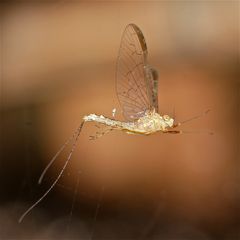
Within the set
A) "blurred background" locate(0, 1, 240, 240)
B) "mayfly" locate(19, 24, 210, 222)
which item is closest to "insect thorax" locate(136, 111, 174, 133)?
"mayfly" locate(19, 24, 210, 222)

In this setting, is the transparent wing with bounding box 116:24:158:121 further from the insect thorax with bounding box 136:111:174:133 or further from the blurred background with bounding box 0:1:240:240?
the blurred background with bounding box 0:1:240:240

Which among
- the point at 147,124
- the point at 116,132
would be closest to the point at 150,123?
the point at 147,124

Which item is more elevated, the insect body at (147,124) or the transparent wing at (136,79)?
the transparent wing at (136,79)

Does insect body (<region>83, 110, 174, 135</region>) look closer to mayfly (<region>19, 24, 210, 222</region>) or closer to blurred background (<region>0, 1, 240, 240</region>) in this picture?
mayfly (<region>19, 24, 210, 222</region>)

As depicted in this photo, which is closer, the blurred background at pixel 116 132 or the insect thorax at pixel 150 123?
the insect thorax at pixel 150 123

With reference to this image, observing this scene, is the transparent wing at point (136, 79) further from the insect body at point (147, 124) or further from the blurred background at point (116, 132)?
the blurred background at point (116, 132)

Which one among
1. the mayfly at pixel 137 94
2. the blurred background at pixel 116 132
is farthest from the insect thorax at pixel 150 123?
the blurred background at pixel 116 132

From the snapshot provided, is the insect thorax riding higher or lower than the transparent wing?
lower

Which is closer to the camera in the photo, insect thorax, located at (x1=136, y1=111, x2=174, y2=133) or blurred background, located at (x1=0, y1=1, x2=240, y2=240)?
insect thorax, located at (x1=136, y1=111, x2=174, y2=133)
